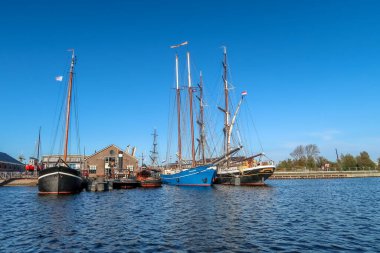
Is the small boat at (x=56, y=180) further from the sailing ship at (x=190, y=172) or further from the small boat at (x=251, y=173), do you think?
the small boat at (x=251, y=173)

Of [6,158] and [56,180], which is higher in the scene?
[6,158]

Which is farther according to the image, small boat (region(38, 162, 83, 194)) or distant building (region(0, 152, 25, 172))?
distant building (region(0, 152, 25, 172))

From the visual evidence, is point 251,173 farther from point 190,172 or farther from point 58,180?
point 58,180

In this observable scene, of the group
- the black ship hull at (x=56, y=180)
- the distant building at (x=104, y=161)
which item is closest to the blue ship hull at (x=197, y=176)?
the distant building at (x=104, y=161)

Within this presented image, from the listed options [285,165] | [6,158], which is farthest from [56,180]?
[285,165]

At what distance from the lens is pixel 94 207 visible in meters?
32.0

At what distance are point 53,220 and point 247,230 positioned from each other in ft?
47.6

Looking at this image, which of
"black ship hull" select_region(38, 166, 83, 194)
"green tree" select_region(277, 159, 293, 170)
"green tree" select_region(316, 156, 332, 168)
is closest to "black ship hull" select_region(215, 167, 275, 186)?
"black ship hull" select_region(38, 166, 83, 194)

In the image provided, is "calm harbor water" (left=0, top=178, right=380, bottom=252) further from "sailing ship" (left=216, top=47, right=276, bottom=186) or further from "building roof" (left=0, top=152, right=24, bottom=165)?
"building roof" (left=0, top=152, right=24, bottom=165)

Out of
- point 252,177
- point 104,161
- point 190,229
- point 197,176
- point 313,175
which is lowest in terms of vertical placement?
point 190,229

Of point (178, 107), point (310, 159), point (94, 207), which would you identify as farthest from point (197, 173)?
point (310, 159)

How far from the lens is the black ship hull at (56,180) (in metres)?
42.0

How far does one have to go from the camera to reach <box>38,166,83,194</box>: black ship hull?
4203 centimetres

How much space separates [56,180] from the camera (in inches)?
1661
